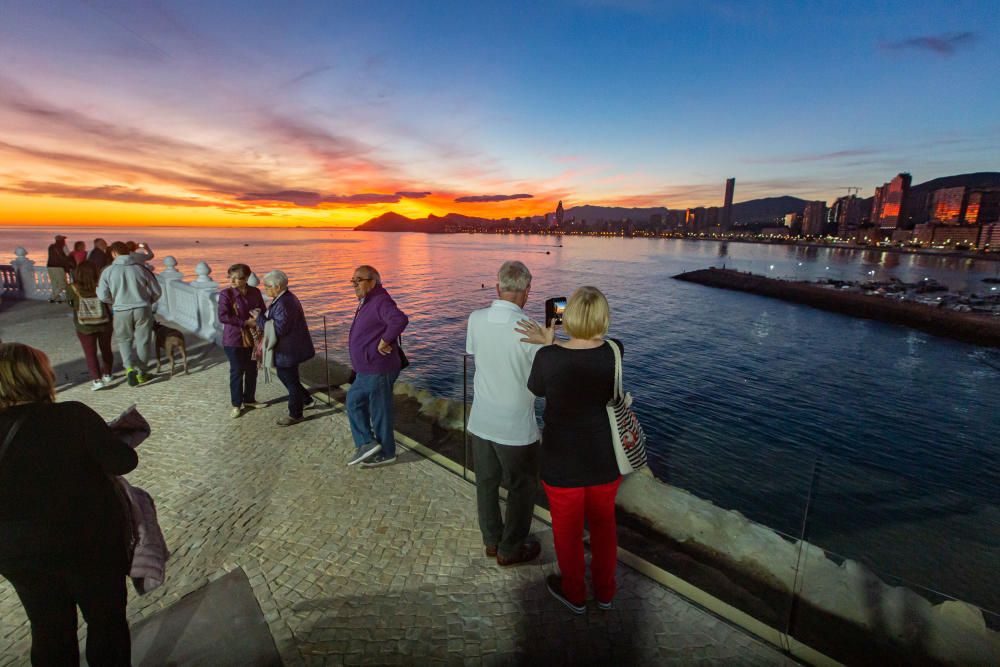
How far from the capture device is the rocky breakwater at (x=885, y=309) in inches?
1404

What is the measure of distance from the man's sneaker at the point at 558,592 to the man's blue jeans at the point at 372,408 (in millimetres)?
2190

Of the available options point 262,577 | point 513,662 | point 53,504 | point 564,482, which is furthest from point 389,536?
point 53,504

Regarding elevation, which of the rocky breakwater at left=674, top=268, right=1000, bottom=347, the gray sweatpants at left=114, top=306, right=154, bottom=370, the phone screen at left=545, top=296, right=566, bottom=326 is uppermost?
the phone screen at left=545, top=296, right=566, bottom=326

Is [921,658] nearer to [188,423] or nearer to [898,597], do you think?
[898,597]

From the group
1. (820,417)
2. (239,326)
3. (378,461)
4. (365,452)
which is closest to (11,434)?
(365,452)

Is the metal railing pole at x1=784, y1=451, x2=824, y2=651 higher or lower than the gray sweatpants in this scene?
lower

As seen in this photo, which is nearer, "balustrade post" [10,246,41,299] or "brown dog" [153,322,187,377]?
"brown dog" [153,322,187,377]

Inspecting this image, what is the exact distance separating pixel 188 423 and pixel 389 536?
3530 millimetres

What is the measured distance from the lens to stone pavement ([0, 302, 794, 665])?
8.43 feet

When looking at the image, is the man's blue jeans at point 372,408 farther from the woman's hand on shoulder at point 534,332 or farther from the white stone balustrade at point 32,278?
the white stone balustrade at point 32,278

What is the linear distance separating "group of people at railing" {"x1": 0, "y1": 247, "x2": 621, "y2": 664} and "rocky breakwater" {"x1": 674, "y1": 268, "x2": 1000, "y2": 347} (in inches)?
1896

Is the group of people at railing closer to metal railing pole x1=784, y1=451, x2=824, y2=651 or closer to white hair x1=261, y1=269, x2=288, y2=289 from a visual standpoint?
white hair x1=261, y1=269, x2=288, y2=289

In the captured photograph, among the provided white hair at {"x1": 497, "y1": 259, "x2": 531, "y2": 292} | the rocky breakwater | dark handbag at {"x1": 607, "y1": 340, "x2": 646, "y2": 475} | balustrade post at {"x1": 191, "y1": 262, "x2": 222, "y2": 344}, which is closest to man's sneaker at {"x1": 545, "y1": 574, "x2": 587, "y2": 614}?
dark handbag at {"x1": 607, "y1": 340, "x2": 646, "y2": 475}

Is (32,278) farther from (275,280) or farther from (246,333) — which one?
(275,280)
